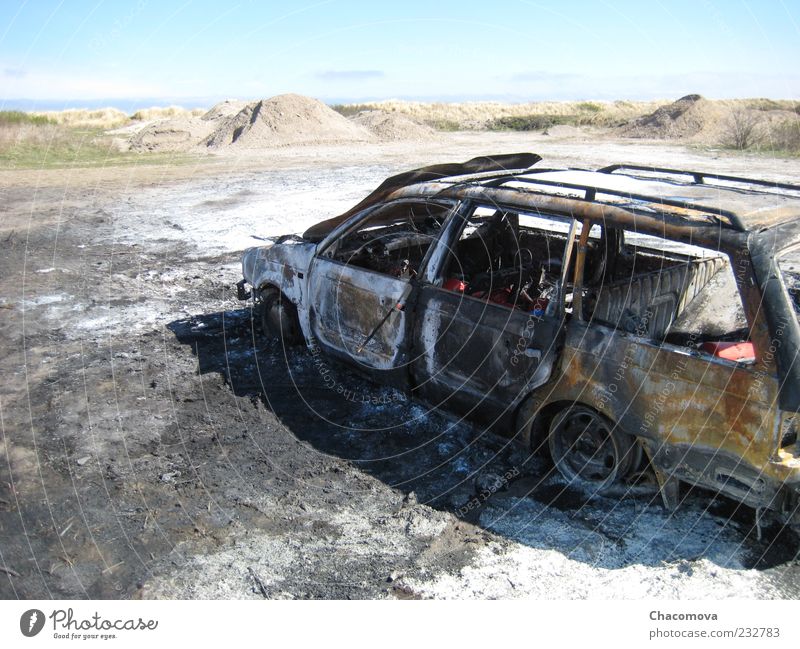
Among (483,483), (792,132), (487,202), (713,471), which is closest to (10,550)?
(483,483)

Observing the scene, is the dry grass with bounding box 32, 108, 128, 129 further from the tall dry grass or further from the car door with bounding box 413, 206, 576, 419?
the car door with bounding box 413, 206, 576, 419

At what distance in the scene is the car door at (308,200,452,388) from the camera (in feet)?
16.2

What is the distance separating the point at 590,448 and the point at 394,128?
29479 millimetres

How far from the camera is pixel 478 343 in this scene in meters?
4.42

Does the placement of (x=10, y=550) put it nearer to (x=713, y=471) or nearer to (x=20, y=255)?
(x=713, y=471)

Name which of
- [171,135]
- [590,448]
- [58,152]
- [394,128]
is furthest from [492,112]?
[590,448]

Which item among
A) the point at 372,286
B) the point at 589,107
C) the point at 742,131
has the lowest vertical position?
the point at 372,286

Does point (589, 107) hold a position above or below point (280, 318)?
above

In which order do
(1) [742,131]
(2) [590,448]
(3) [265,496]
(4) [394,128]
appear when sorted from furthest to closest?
(4) [394,128]
(1) [742,131]
(3) [265,496]
(2) [590,448]

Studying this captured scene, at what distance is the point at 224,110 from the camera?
35.9 m

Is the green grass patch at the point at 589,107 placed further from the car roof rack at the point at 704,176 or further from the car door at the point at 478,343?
the car door at the point at 478,343

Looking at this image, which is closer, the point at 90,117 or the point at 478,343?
the point at 478,343

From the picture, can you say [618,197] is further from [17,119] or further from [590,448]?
[17,119]

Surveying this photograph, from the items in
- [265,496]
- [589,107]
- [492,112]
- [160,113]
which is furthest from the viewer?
[589,107]
